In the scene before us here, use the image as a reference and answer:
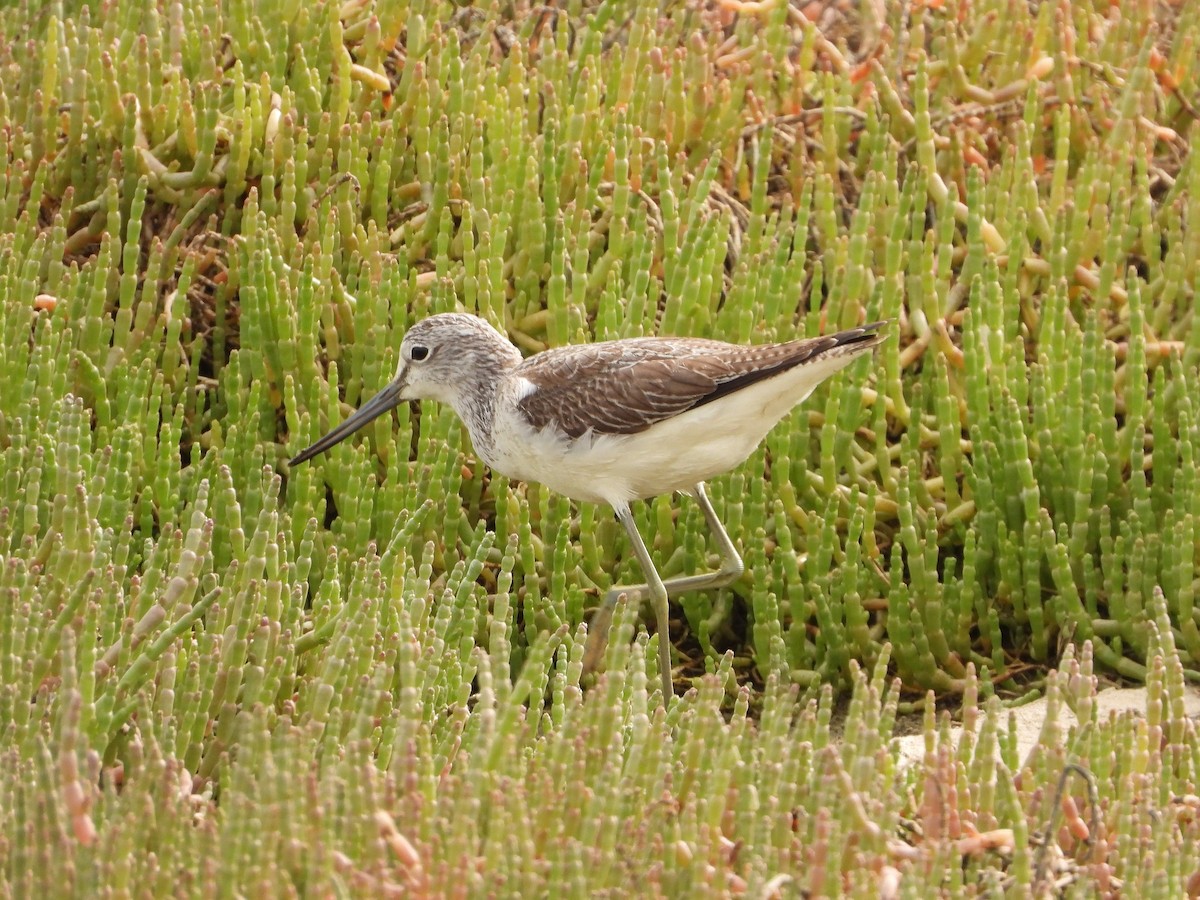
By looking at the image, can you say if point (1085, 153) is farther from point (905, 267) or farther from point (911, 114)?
point (905, 267)

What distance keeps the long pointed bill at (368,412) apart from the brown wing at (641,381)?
49cm

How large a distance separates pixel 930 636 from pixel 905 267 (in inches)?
58.1

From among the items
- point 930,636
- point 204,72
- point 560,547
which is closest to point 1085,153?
point 930,636

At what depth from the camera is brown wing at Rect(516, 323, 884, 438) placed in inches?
173

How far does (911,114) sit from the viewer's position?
6199 mm

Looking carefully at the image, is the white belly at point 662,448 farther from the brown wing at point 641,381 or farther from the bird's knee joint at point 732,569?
the bird's knee joint at point 732,569

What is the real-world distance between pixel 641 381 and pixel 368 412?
2.98ft

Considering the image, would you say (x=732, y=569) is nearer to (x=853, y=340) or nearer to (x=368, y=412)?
(x=853, y=340)

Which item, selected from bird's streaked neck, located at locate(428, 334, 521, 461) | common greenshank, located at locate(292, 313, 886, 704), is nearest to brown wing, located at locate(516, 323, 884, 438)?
common greenshank, located at locate(292, 313, 886, 704)

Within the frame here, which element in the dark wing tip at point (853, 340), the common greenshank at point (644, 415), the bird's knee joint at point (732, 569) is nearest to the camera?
the dark wing tip at point (853, 340)

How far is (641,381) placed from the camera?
446 centimetres

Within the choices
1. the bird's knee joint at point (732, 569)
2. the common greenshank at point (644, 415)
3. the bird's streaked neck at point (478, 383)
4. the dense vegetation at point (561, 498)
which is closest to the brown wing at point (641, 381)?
the common greenshank at point (644, 415)

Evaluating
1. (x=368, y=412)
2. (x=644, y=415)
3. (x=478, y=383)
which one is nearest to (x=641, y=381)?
(x=644, y=415)

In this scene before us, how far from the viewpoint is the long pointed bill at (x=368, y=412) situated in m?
4.80
